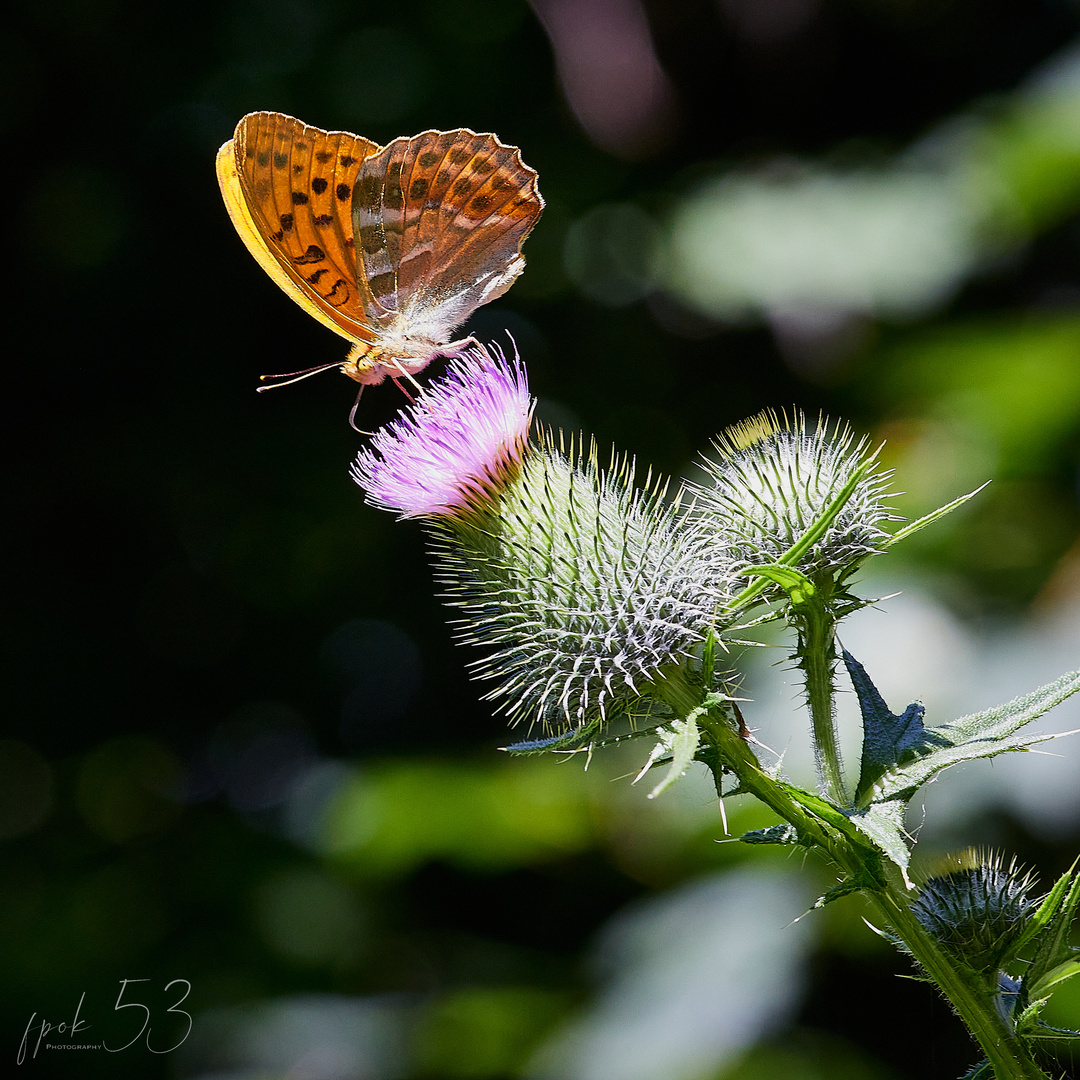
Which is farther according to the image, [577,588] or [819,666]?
[577,588]

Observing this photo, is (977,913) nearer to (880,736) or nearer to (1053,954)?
(1053,954)

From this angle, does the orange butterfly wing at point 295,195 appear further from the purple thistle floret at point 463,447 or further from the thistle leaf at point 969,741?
the thistle leaf at point 969,741

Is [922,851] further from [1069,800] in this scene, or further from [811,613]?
[811,613]

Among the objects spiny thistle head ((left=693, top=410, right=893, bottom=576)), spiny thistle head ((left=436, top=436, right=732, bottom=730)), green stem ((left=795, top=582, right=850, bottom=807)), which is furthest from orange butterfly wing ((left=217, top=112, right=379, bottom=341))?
green stem ((left=795, top=582, right=850, bottom=807))

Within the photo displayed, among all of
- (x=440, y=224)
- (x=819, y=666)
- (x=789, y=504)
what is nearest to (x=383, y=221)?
(x=440, y=224)

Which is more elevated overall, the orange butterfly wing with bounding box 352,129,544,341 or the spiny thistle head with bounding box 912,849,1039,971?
the orange butterfly wing with bounding box 352,129,544,341

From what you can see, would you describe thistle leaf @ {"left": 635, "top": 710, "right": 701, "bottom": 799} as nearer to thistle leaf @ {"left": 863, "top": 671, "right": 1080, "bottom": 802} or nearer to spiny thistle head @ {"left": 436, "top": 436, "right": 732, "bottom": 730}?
spiny thistle head @ {"left": 436, "top": 436, "right": 732, "bottom": 730}
